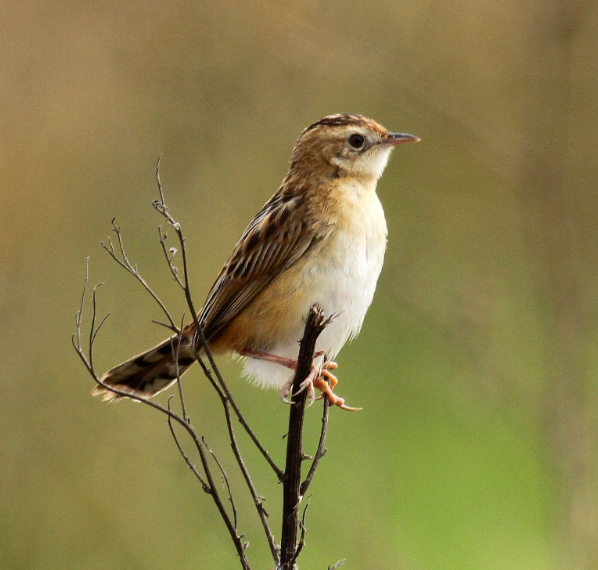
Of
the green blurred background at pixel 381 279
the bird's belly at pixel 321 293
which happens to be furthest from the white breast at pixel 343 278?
the green blurred background at pixel 381 279

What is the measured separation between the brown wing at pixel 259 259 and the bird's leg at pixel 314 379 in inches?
10.9

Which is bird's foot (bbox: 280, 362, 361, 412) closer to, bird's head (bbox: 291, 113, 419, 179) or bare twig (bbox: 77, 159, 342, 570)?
bare twig (bbox: 77, 159, 342, 570)

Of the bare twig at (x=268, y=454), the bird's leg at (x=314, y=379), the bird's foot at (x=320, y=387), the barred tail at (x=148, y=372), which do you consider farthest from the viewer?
the barred tail at (x=148, y=372)

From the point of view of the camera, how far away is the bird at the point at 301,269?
187 inches

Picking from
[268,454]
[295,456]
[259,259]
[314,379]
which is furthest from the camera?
[259,259]

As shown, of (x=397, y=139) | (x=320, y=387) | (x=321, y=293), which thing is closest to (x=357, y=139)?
(x=397, y=139)

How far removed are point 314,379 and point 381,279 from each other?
3490mm

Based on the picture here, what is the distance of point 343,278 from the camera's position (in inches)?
186

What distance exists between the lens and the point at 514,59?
867 cm

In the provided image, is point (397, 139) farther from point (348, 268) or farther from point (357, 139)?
point (348, 268)

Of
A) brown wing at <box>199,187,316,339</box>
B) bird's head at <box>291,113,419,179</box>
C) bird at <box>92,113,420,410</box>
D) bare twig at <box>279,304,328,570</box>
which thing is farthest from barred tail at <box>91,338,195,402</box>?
bare twig at <box>279,304,328,570</box>

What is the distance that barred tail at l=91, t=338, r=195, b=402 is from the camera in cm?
529

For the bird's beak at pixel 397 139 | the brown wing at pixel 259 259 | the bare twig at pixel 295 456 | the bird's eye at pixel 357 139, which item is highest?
the bird's eye at pixel 357 139

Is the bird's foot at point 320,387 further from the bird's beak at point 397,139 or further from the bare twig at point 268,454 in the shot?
the bird's beak at point 397,139
